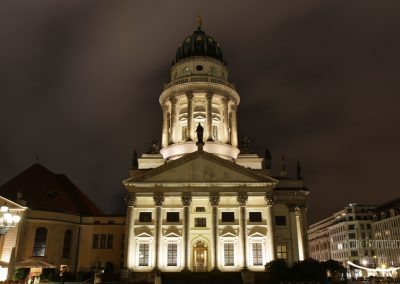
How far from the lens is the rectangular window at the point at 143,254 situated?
42094 mm

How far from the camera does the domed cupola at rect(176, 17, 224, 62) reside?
6019 centimetres

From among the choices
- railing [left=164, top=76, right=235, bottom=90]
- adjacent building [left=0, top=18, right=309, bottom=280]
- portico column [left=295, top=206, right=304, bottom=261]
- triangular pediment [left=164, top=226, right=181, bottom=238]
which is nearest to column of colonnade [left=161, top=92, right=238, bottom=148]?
adjacent building [left=0, top=18, right=309, bottom=280]

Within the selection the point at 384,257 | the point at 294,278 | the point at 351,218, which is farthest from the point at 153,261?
the point at 351,218

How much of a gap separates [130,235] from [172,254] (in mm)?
4894

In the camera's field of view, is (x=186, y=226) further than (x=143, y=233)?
No

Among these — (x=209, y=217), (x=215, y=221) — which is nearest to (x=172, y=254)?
(x=209, y=217)

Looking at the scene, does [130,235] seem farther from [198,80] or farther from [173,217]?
[198,80]

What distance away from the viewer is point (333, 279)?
3975 cm

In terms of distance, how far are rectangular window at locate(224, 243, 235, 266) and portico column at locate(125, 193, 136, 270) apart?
382 inches

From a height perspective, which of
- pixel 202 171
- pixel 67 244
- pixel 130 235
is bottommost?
pixel 67 244

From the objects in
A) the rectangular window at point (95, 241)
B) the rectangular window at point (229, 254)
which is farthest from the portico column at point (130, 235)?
the rectangular window at point (229, 254)

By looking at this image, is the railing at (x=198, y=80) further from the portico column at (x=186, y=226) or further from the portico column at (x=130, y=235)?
the portico column at (x=130, y=235)

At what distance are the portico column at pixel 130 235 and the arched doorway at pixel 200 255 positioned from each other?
6589mm

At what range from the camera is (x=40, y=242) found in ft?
150
